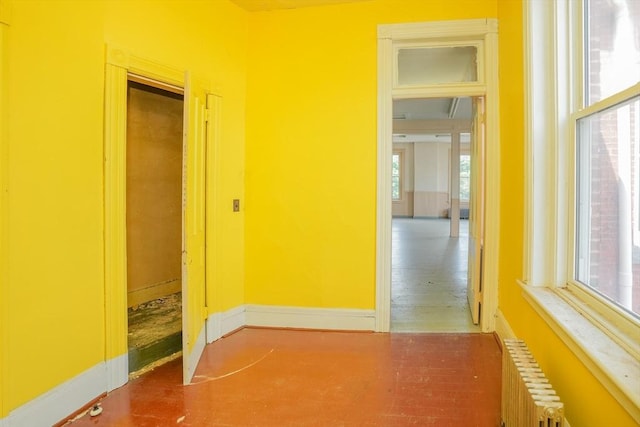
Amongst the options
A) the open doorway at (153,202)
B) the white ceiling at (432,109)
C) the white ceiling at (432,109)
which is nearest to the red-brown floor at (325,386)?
the open doorway at (153,202)

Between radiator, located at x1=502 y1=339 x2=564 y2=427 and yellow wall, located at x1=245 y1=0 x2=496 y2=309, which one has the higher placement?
yellow wall, located at x1=245 y1=0 x2=496 y2=309

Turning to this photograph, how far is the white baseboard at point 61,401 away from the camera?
1.96 meters

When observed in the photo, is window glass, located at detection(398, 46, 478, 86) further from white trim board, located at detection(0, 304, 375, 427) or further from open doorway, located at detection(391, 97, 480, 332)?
white trim board, located at detection(0, 304, 375, 427)

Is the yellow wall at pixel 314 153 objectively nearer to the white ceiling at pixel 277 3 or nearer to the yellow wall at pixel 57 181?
the white ceiling at pixel 277 3

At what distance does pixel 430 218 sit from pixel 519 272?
12.8 m

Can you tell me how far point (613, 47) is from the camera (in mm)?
1713

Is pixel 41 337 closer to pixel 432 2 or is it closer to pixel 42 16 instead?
pixel 42 16

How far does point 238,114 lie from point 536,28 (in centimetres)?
236

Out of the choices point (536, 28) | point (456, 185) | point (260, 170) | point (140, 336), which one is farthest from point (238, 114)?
point (456, 185)

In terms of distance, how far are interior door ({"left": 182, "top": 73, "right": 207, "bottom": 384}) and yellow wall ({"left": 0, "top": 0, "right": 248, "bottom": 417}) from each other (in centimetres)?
48

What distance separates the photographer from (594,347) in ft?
4.75

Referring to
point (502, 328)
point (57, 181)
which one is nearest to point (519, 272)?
point (502, 328)

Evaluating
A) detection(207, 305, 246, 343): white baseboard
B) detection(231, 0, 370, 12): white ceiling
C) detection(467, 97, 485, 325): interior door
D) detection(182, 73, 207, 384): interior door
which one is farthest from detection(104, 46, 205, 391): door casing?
detection(467, 97, 485, 325): interior door

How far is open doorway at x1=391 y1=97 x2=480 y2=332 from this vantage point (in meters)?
4.08
